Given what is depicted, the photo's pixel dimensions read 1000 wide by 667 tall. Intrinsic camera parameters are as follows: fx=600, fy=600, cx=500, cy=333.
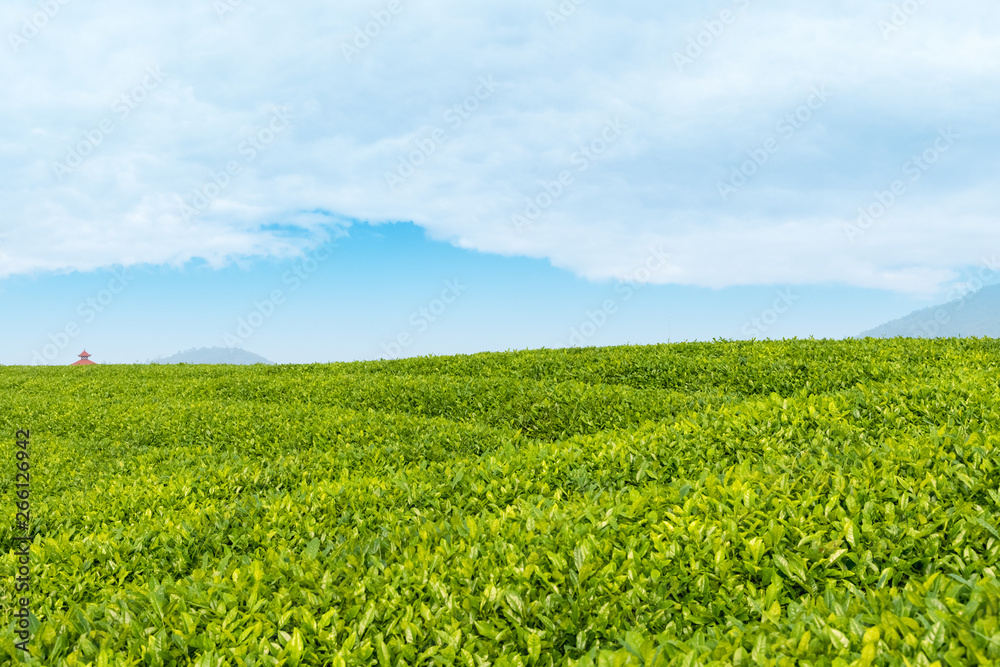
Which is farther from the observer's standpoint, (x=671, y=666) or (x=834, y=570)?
(x=834, y=570)

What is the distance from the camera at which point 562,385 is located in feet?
42.4

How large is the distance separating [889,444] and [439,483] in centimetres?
475

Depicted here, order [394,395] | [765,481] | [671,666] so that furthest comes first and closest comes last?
[394,395]
[765,481]
[671,666]

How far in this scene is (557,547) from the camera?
455 cm

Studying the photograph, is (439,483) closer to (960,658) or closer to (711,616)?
(711,616)

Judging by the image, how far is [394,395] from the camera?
1419 cm

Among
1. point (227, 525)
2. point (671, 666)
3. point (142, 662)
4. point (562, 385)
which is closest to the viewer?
point (671, 666)

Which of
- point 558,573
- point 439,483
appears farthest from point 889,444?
point 439,483

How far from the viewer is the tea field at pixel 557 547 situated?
349 cm

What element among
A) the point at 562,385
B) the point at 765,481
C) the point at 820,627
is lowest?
the point at 820,627

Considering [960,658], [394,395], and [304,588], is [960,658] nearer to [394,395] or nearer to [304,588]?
[304,588]

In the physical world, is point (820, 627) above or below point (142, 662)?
above

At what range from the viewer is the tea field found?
349cm

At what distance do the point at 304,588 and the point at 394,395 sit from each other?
9898 millimetres
